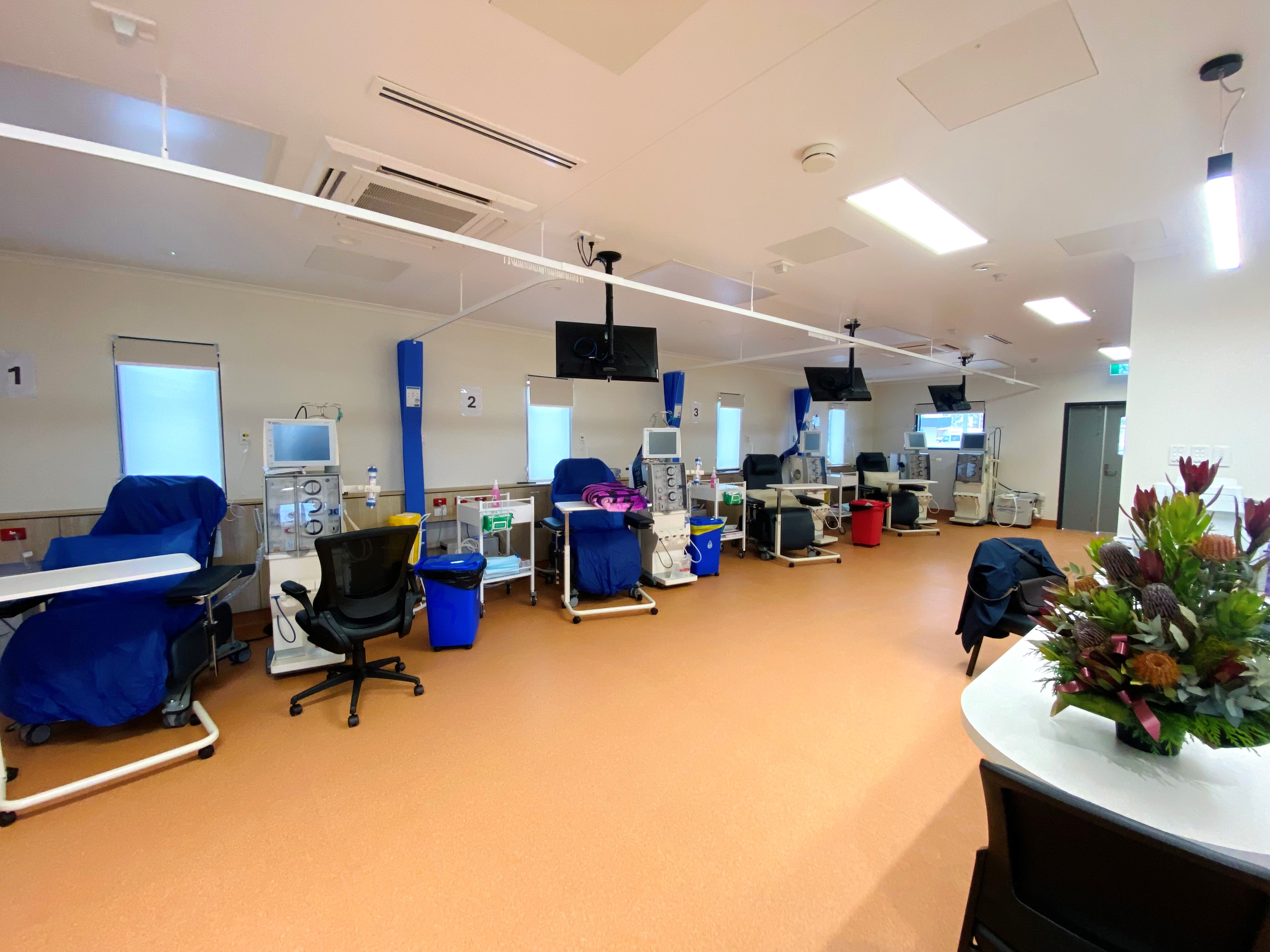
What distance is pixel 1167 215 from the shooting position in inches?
113

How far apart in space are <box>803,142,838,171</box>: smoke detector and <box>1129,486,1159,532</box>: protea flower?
1912 millimetres

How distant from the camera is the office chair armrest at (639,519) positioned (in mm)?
4863

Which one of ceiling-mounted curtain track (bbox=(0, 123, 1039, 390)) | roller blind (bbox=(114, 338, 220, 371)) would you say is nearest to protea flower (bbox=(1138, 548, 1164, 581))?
ceiling-mounted curtain track (bbox=(0, 123, 1039, 390))

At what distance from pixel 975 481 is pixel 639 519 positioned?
321 inches

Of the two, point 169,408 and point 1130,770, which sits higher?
point 169,408

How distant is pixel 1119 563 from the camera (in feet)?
4.08

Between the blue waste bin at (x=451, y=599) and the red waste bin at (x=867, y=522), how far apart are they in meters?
6.20

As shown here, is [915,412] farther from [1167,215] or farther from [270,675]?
[270,675]

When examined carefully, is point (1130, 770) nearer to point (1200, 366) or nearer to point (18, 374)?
point (1200, 366)

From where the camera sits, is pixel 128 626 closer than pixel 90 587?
No

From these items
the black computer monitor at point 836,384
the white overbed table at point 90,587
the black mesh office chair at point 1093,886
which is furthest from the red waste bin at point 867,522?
the white overbed table at point 90,587

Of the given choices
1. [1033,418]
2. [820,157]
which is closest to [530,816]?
[820,157]

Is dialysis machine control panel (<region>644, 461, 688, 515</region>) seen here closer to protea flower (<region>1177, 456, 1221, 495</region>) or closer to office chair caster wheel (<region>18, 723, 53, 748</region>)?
protea flower (<region>1177, 456, 1221, 495</region>)

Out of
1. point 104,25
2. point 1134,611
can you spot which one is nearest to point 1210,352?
point 1134,611
